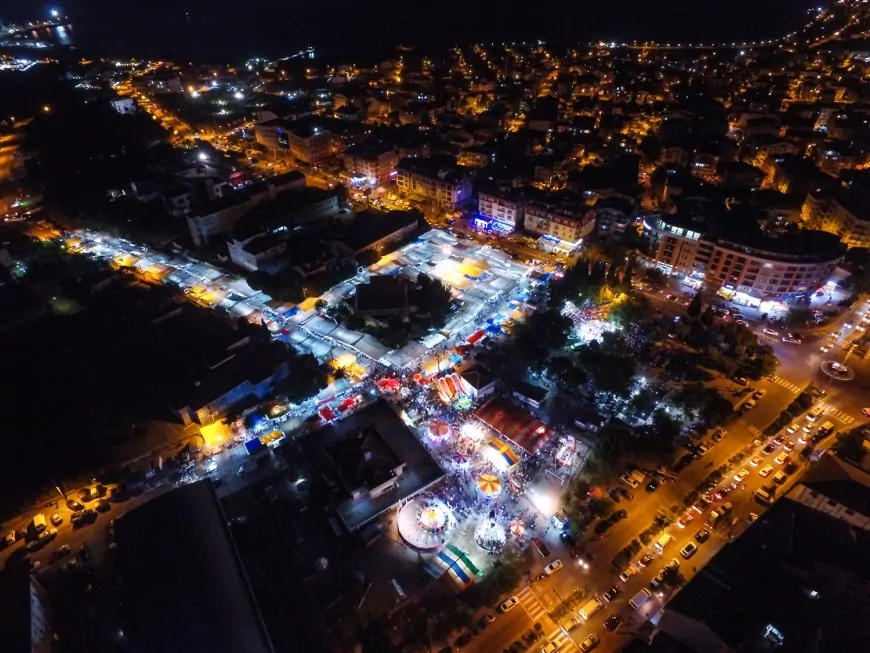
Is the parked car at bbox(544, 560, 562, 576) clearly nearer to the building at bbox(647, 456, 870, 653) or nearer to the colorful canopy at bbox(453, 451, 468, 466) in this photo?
the building at bbox(647, 456, 870, 653)

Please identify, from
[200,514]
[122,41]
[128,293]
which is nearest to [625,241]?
[200,514]

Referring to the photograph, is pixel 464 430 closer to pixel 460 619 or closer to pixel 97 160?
pixel 460 619

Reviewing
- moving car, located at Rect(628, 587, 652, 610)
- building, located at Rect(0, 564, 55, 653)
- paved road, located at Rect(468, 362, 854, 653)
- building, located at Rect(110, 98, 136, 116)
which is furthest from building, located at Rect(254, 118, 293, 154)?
moving car, located at Rect(628, 587, 652, 610)

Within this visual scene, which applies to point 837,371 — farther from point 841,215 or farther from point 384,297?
point 384,297

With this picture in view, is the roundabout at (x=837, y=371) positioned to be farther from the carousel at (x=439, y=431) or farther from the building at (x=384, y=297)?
the building at (x=384, y=297)

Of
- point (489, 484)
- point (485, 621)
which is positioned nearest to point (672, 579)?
point (485, 621)

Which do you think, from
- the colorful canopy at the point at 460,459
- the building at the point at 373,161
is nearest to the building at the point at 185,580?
the colorful canopy at the point at 460,459
